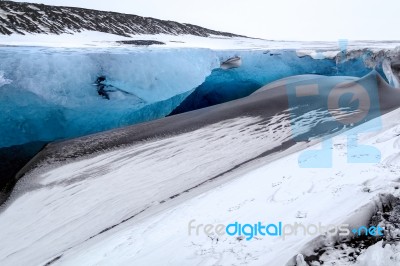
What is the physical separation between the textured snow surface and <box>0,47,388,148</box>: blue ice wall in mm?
860

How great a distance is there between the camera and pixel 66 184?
3.48 m

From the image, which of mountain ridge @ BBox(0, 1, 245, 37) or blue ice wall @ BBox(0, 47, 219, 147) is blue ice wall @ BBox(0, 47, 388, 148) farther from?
mountain ridge @ BBox(0, 1, 245, 37)

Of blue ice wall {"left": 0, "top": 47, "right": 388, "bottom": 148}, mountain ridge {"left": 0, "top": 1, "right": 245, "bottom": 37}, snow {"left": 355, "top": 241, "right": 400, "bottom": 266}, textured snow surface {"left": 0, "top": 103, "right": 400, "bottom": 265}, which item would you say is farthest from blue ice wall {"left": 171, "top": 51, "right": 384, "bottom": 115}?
snow {"left": 355, "top": 241, "right": 400, "bottom": 266}

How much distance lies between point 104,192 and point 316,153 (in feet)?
7.06

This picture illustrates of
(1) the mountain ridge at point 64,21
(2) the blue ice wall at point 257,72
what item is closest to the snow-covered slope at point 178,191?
(2) the blue ice wall at point 257,72

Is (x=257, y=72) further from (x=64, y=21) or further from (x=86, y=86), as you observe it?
(x=64, y=21)

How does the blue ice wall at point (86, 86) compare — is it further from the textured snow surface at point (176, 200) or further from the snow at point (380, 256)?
the snow at point (380, 256)

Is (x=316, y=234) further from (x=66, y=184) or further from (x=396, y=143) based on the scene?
(x=66, y=184)

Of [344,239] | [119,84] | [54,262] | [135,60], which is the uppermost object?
[135,60]

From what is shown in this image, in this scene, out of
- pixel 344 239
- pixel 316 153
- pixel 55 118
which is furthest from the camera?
pixel 55 118

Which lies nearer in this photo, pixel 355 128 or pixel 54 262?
pixel 54 262

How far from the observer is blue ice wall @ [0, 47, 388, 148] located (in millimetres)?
4070

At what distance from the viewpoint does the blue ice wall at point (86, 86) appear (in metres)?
4.07

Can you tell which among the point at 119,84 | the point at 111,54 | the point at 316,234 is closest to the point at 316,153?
the point at 316,234
